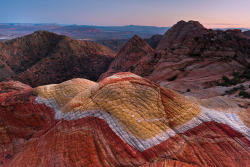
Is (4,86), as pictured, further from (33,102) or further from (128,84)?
(128,84)

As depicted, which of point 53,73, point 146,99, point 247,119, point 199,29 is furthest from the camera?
point 53,73

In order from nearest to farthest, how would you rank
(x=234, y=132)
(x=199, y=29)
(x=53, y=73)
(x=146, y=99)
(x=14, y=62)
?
(x=234, y=132) < (x=146, y=99) < (x=199, y=29) < (x=53, y=73) < (x=14, y=62)

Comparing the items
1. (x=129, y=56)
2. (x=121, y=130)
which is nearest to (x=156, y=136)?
(x=121, y=130)

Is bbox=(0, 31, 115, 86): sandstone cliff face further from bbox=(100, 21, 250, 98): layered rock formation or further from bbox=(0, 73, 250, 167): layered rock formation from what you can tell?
bbox=(0, 73, 250, 167): layered rock formation

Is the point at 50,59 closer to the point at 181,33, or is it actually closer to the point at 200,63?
the point at 181,33

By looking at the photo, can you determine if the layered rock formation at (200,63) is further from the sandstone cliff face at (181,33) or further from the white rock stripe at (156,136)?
the white rock stripe at (156,136)

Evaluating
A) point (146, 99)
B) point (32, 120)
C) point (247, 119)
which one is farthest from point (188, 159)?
point (32, 120)

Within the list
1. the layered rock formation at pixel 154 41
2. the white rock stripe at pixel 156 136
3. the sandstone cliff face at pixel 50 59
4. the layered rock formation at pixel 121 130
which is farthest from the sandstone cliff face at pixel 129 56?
the layered rock formation at pixel 154 41
